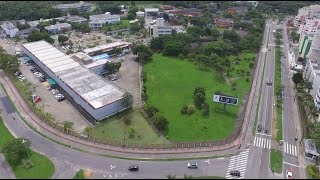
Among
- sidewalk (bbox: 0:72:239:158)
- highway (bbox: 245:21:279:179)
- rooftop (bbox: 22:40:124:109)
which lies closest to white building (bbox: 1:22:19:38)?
rooftop (bbox: 22:40:124:109)

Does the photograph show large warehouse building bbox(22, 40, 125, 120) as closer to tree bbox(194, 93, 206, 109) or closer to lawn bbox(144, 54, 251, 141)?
lawn bbox(144, 54, 251, 141)

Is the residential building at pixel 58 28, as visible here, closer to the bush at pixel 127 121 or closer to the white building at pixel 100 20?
the white building at pixel 100 20

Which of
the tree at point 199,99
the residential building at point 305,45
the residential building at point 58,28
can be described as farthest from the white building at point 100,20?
the residential building at point 305,45

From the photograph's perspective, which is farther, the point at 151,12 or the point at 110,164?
the point at 151,12

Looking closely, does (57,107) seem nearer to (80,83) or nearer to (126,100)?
(80,83)

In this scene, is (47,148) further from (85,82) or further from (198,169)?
(198,169)

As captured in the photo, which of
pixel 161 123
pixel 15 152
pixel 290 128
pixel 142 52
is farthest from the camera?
pixel 142 52

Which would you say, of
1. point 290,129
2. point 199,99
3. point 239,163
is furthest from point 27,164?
point 290,129

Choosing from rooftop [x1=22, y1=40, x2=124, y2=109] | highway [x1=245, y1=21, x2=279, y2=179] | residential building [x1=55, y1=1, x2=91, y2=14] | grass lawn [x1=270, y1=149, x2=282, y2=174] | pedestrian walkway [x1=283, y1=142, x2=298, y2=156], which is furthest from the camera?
residential building [x1=55, y1=1, x2=91, y2=14]
